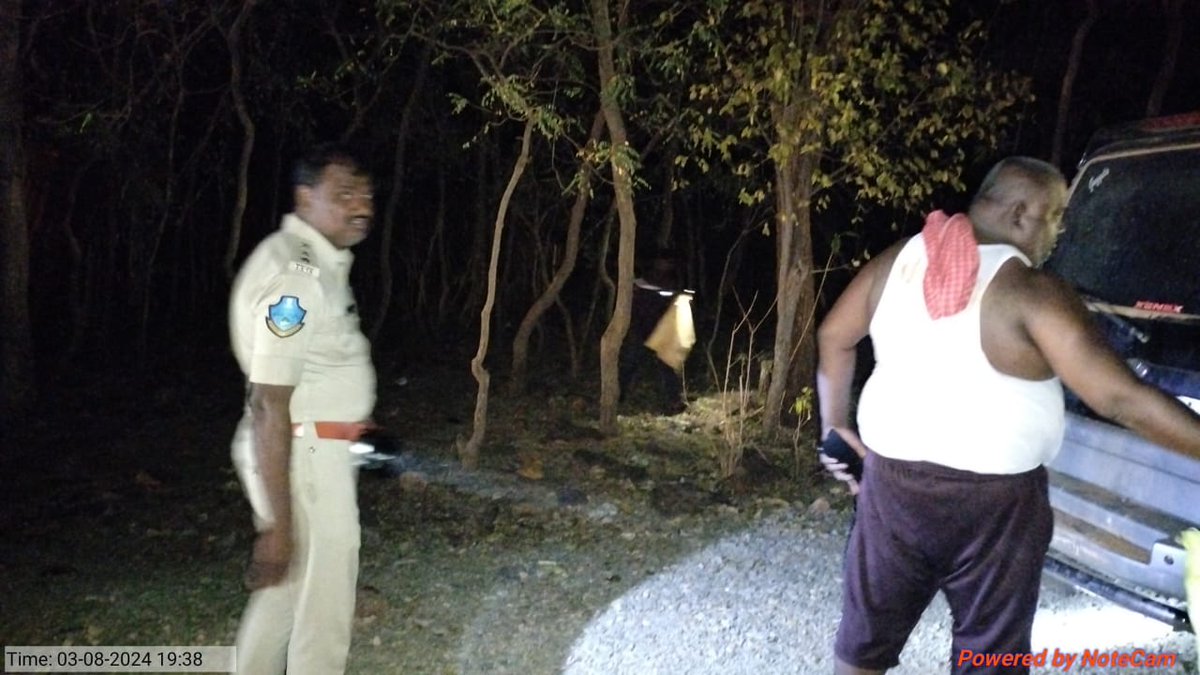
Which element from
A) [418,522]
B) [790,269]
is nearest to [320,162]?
[418,522]

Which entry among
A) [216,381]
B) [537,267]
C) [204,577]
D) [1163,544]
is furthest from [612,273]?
[1163,544]

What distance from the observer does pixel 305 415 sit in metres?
2.91

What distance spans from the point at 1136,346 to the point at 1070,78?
24.7 feet

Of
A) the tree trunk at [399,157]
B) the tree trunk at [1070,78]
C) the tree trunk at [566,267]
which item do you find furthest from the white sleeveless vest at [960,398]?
the tree trunk at [399,157]

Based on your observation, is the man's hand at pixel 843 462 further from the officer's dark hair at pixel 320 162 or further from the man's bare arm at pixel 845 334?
the officer's dark hair at pixel 320 162

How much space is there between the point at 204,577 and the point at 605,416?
3.88 m

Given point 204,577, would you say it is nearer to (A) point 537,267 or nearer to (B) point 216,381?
(B) point 216,381

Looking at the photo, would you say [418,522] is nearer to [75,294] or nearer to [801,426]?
[801,426]

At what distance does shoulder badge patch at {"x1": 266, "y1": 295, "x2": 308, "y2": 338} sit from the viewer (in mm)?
2729

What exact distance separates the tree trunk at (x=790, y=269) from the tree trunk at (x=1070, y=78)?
10.7 feet

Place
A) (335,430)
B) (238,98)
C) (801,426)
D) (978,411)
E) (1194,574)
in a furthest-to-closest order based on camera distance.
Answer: (238,98) → (801,426) → (335,430) → (1194,574) → (978,411)

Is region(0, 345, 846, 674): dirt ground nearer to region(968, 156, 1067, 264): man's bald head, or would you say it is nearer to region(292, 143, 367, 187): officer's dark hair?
region(292, 143, 367, 187): officer's dark hair

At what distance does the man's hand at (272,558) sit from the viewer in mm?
2809

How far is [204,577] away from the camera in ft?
16.1
